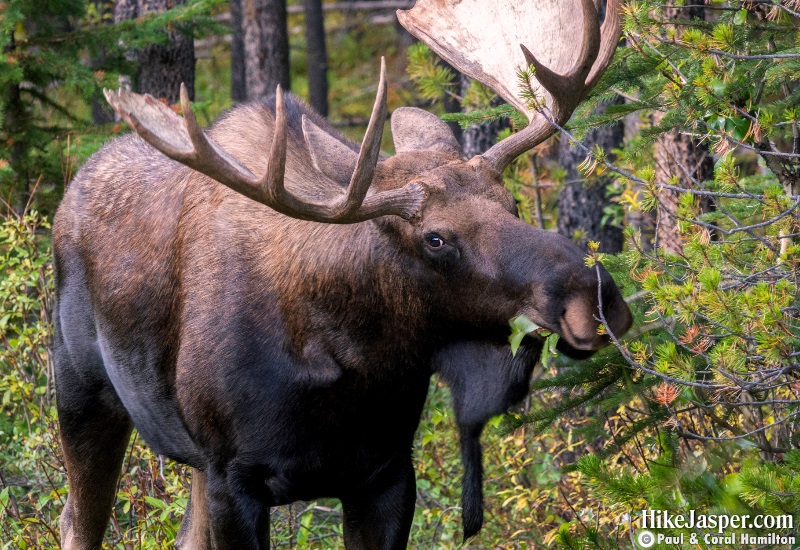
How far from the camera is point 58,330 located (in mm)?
5605

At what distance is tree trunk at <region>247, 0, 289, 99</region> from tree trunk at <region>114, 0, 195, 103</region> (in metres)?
3.45

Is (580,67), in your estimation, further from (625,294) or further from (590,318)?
(590,318)

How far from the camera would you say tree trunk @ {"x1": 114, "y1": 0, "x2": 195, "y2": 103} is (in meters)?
9.18

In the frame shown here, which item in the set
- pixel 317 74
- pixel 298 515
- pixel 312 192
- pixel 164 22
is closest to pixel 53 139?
pixel 164 22

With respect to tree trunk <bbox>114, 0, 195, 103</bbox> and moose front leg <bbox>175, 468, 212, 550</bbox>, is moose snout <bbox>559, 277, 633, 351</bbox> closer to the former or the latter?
moose front leg <bbox>175, 468, 212, 550</bbox>

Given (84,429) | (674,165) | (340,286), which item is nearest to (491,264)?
(340,286)

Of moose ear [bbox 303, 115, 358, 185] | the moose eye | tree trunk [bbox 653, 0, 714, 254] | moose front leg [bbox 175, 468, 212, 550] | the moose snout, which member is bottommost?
moose front leg [bbox 175, 468, 212, 550]

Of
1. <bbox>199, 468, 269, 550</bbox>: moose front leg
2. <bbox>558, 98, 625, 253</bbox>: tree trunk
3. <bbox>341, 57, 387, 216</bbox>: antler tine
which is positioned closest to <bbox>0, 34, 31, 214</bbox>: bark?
<bbox>558, 98, 625, 253</bbox>: tree trunk

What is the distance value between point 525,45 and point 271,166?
162 centimetres

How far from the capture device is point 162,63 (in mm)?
9211

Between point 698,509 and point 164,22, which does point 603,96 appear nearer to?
point 698,509

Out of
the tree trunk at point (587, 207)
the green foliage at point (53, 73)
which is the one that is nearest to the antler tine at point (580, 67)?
the tree trunk at point (587, 207)

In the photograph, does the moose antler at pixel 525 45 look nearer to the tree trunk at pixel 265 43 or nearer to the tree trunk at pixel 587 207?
the tree trunk at pixel 587 207

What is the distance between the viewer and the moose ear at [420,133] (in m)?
4.57
